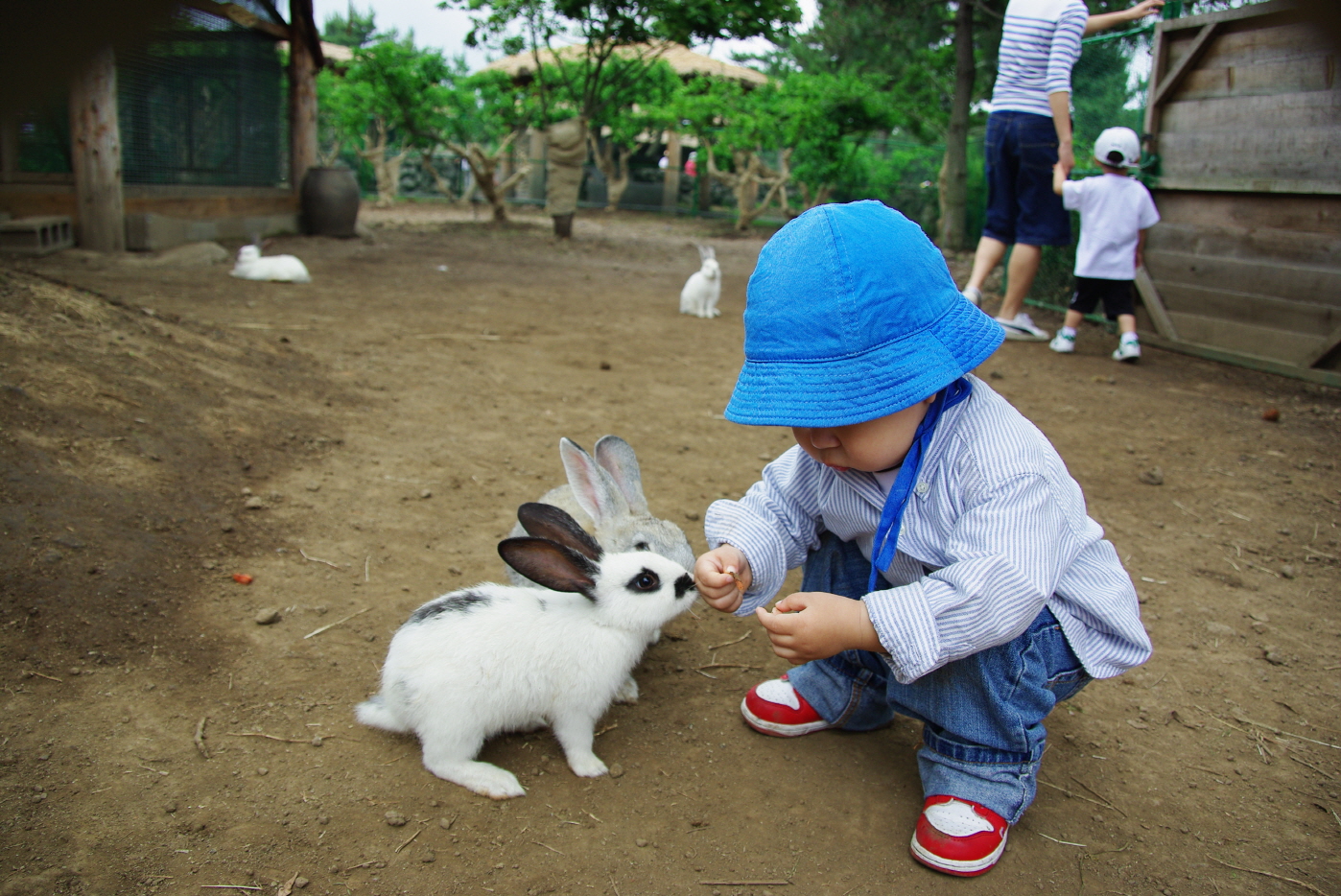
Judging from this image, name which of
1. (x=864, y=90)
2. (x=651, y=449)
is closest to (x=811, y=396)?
(x=651, y=449)

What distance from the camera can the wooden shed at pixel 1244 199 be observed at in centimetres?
541

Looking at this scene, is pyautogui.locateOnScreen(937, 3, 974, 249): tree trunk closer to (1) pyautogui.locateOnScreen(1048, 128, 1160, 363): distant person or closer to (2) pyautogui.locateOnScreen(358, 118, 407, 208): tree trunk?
(1) pyautogui.locateOnScreen(1048, 128, 1160, 363): distant person

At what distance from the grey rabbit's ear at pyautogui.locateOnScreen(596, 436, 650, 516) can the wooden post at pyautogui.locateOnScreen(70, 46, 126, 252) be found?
7681 millimetres

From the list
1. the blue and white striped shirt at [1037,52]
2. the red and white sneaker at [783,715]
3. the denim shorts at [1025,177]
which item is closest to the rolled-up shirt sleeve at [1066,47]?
the blue and white striped shirt at [1037,52]

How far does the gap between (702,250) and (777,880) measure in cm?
733

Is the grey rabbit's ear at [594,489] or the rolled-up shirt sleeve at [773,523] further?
the grey rabbit's ear at [594,489]

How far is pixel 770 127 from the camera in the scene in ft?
52.8

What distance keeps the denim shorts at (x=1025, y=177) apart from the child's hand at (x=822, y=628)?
5282 mm

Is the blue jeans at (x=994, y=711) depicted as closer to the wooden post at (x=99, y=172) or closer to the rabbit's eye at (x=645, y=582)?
the rabbit's eye at (x=645, y=582)

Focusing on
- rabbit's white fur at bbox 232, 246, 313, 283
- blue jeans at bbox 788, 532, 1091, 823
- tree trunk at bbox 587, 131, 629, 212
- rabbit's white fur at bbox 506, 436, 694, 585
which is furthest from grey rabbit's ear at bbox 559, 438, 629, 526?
tree trunk at bbox 587, 131, 629, 212

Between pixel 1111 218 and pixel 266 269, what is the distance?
6751 millimetres

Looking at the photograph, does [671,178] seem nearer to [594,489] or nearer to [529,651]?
[594,489]

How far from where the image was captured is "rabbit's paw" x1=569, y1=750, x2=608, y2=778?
2115 mm

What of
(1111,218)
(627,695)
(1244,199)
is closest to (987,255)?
(1111,218)
